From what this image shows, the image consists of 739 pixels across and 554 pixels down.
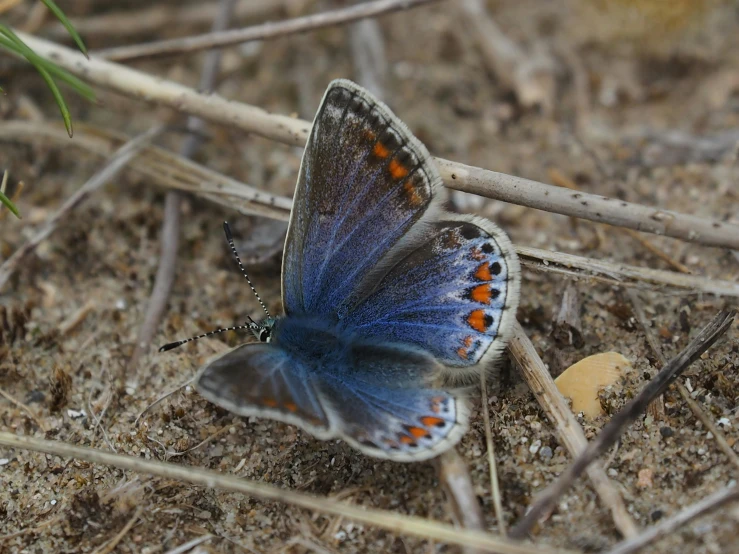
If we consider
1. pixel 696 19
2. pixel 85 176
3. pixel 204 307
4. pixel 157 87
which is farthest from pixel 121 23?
pixel 696 19

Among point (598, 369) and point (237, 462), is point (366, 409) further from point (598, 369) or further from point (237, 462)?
point (598, 369)

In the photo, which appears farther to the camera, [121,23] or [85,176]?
[121,23]

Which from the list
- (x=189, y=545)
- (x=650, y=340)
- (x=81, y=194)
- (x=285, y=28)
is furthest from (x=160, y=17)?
(x=650, y=340)

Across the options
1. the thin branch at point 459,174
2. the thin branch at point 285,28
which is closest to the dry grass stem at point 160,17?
the thin branch at point 285,28

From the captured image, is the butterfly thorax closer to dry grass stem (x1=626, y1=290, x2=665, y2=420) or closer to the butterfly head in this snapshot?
the butterfly head

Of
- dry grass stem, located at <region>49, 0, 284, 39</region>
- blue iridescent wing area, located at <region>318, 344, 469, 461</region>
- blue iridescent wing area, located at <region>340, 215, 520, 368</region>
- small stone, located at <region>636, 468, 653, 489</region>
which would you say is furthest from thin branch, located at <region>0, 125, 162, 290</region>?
small stone, located at <region>636, 468, 653, 489</region>

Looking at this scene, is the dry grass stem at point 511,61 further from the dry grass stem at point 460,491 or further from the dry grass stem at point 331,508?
the dry grass stem at point 331,508
